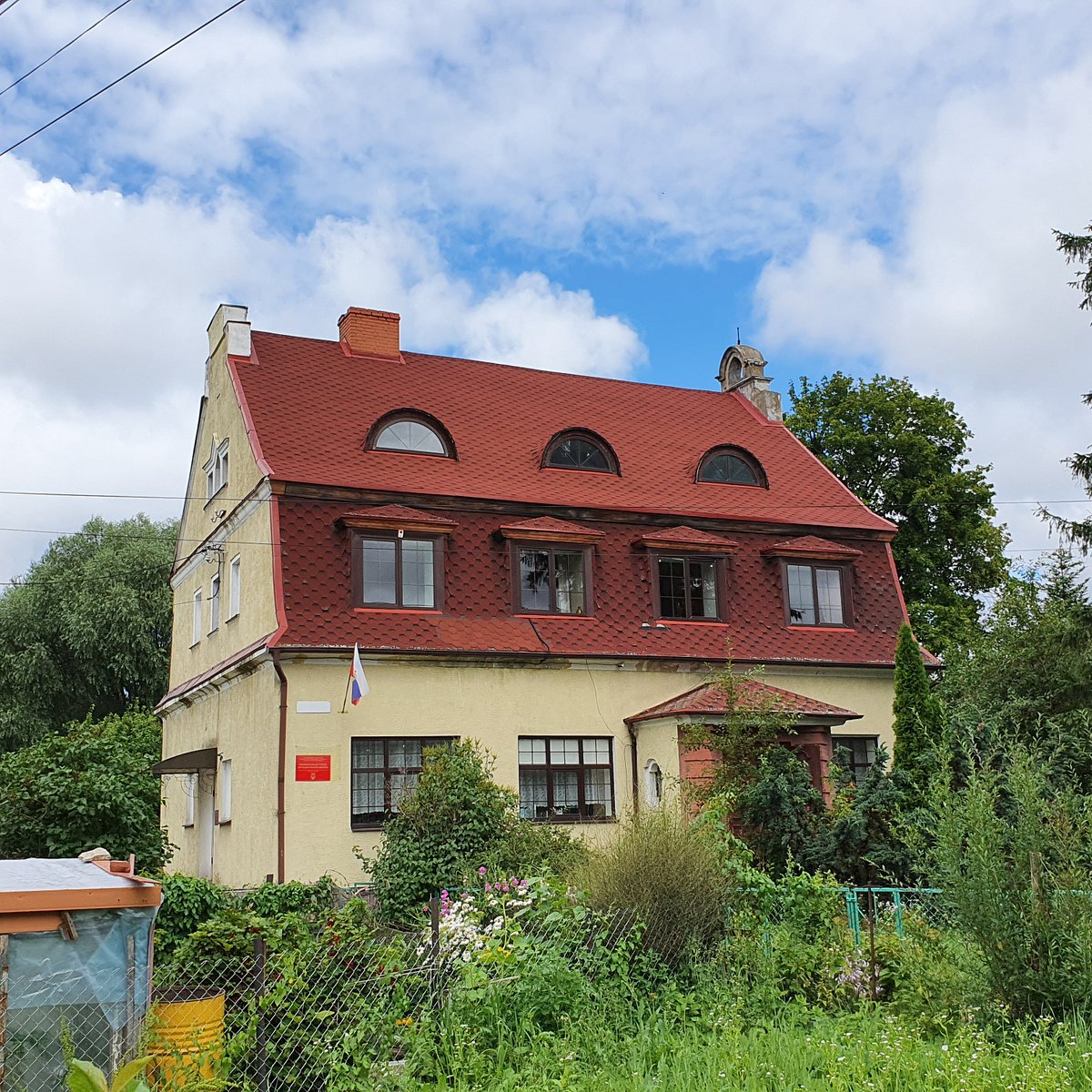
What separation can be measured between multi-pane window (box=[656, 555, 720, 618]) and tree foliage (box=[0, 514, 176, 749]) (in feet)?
78.5

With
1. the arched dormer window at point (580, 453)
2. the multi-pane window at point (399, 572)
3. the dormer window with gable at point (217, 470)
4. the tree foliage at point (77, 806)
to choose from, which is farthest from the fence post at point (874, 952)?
the dormer window with gable at point (217, 470)

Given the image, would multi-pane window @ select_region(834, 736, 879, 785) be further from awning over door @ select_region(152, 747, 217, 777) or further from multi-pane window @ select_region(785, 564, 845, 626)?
awning over door @ select_region(152, 747, 217, 777)

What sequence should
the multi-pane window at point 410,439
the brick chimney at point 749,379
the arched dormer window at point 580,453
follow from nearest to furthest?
the multi-pane window at point 410,439 → the arched dormer window at point 580,453 → the brick chimney at point 749,379

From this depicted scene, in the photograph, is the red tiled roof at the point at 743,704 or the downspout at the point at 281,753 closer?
the downspout at the point at 281,753

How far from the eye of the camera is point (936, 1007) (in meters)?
10.2

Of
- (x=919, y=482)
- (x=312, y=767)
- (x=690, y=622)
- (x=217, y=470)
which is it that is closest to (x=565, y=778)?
(x=690, y=622)

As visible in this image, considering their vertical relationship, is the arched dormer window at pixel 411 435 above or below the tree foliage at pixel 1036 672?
above

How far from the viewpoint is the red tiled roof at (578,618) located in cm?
2070

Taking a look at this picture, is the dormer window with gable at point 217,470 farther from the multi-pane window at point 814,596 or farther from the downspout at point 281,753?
the multi-pane window at point 814,596

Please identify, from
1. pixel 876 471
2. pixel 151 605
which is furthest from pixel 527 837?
pixel 151 605

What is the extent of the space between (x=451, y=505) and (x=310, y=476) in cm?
253

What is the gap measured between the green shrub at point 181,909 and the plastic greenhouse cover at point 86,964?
23.4 feet

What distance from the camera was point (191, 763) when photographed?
23688mm

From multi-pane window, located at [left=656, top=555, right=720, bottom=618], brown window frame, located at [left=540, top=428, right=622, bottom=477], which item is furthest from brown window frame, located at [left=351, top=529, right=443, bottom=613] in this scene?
multi-pane window, located at [left=656, top=555, right=720, bottom=618]
